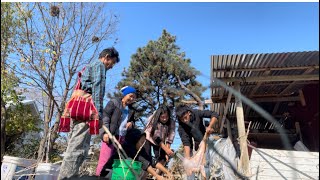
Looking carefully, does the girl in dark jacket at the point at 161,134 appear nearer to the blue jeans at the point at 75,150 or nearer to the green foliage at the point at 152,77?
the blue jeans at the point at 75,150

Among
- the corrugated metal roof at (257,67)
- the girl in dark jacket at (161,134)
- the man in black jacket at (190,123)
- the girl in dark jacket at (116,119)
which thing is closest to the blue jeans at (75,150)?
the girl in dark jacket at (116,119)

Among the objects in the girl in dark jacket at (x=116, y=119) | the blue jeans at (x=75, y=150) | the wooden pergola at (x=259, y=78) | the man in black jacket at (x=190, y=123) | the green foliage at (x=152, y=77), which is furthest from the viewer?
the green foliage at (x=152, y=77)

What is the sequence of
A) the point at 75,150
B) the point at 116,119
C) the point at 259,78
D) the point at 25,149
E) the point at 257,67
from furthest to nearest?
the point at 25,149 < the point at 259,78 < the point at 257,67 < the point at 116,119 < the point at 75,150

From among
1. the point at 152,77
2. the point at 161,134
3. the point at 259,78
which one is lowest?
the point at 161,134

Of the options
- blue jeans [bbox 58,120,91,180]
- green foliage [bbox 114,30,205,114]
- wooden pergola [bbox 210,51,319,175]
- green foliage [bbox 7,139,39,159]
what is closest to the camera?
Answer: blue jeans [bbox 58,120,91,180]

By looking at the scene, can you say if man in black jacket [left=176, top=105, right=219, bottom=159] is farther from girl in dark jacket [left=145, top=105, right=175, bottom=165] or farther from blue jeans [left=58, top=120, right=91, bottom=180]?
blue jeans [left=58, top=120, right=91, bottom=180]

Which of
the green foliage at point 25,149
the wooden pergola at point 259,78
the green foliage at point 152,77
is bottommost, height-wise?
the green foliage at point 25,149

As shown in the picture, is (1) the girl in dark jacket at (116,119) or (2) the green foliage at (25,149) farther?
(2) the green foliage at (25,149)

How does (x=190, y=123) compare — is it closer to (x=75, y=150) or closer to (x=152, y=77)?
(x=75, y=150)

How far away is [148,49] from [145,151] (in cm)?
1181

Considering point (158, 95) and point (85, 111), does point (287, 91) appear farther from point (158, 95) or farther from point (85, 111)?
point (158, 95)

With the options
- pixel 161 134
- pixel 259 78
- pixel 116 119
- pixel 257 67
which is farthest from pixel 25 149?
pixel 257 67

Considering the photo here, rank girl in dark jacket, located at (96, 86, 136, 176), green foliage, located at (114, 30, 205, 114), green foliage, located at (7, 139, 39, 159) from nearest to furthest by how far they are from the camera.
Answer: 1. girl in dark jacket, located at (96, 86, 136, 176)
2. green foliage, located at (7, 139, 39, 159)
3. green foliage, located at (114, 30, 205, 114)

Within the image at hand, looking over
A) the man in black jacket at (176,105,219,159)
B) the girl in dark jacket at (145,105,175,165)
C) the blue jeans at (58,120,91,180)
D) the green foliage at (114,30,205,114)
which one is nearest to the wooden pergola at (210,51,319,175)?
the man in black jacket at (176,105,219,159)
